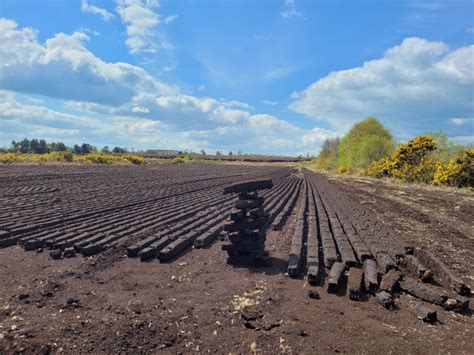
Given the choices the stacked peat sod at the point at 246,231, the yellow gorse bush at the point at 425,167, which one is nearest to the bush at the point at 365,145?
the yellow gorse bush at the point at 425,167

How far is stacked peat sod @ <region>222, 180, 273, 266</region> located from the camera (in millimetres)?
6203

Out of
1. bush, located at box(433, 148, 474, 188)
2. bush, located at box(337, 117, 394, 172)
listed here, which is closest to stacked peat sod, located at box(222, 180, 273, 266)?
bush, located at box(433, 148, 474, 188)

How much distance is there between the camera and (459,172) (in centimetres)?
2233

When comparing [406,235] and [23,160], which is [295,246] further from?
[23,160]

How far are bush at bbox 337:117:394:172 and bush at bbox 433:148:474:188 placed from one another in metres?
12.9

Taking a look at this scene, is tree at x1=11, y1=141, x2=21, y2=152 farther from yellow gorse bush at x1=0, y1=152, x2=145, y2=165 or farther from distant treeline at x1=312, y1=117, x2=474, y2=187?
distant treeline at x1=312, y1=117, x2=474, y2=187

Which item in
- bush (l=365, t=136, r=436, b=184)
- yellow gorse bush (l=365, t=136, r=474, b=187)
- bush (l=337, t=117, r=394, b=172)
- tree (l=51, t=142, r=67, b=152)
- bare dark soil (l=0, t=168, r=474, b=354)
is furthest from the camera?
tree (l=51, t=142, r=67, b=152)

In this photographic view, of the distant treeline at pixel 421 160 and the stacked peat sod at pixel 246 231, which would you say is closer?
the stacked peat sod at pixel 246 231

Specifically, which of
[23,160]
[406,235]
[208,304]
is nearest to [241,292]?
[208,304]

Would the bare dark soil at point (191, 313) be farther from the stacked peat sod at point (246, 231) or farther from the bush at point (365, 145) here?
the bush at point (365, 145)

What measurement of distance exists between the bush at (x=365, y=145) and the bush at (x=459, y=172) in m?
12.9

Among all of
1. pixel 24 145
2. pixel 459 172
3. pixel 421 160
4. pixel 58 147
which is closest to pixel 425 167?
pixel 421 160

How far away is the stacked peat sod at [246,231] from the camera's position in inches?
244

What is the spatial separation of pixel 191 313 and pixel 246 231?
2.16m
